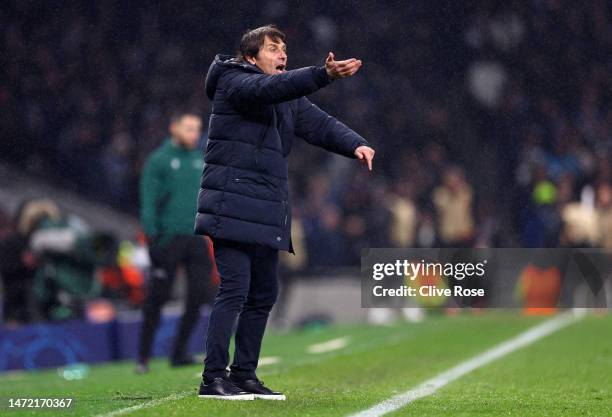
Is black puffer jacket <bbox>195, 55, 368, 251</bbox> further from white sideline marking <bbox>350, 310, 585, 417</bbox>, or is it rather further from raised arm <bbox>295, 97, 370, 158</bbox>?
white sideline marking <bbox>350, 310, 585, 417</bbox>

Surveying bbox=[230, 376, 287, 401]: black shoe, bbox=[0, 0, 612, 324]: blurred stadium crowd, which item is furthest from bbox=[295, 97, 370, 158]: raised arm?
bbox=[0, 0, 612, 324]: blurred stadium crowd

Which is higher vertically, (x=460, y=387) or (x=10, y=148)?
(x=10, y=148)

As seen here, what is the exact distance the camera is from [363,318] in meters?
16.7

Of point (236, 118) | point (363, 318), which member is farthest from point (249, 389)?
point (363, 318)

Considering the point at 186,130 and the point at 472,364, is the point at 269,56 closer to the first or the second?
the point at 186,130

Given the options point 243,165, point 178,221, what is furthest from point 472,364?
point 243,165

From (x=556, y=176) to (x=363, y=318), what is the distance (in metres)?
4.29

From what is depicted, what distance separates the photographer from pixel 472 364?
9219mm

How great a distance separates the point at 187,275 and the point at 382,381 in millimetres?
2190

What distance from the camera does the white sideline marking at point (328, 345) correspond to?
11.5 metres

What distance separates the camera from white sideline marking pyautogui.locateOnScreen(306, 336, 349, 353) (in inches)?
452

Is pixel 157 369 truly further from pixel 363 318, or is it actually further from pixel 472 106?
pixel 472 106

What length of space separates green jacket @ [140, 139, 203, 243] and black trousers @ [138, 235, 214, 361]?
0.10 meters

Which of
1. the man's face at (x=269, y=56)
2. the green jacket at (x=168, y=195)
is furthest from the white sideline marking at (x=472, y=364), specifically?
the green jacket at (x=168, y=195)
